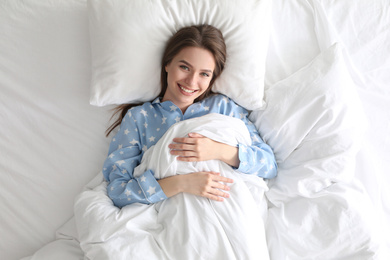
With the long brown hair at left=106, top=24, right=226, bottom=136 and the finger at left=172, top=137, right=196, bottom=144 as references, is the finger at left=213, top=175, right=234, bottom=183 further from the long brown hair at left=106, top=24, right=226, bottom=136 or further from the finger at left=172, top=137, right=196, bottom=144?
the long brown hair at left=106, top=24, right=226, bottom=136

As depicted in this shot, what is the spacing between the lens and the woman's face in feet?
3.95

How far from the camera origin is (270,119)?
50.6 inches

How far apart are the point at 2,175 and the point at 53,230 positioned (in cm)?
29

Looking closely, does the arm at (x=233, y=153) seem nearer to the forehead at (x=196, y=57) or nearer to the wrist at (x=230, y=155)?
the wrist at (x=230, y=155)

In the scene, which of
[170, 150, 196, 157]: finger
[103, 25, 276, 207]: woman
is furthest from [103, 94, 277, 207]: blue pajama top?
[170, 150, 196, 157]: finger

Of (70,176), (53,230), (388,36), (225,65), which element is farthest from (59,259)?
(388,36)

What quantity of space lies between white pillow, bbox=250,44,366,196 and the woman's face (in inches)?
11.2

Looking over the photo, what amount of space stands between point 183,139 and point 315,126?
Result: 487 millimetres

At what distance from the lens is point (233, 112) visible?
4.42 ft

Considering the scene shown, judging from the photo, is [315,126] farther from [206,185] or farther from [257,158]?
[206,185]

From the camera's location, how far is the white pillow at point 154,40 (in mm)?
1221

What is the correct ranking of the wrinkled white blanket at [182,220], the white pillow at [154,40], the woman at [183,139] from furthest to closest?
1. the white pillow at [154,40]
2. the woman at [183,139]
3. the wrinkled white blanket at [182,220]

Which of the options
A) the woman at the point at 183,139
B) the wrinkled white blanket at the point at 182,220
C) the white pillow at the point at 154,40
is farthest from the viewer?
the white pillow at the point at 154,40

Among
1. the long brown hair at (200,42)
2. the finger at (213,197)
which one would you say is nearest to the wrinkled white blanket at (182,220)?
the finger at (213,197)
